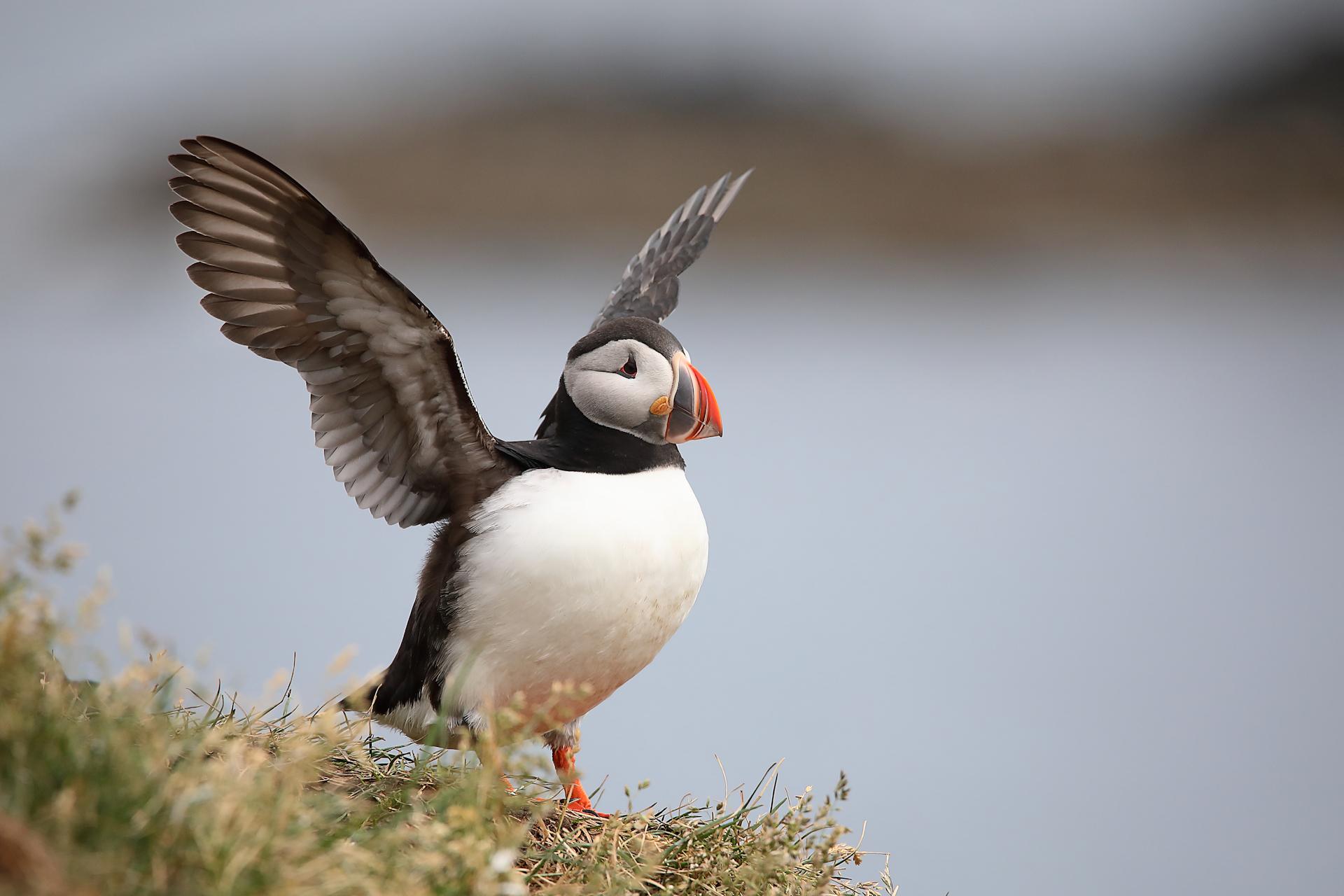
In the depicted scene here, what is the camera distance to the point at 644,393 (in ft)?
9.78

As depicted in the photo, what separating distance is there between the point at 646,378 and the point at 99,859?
1.83 meters

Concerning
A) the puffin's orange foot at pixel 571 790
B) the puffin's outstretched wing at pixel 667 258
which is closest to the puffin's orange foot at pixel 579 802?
the puffin's orange foot at pixel 571 790

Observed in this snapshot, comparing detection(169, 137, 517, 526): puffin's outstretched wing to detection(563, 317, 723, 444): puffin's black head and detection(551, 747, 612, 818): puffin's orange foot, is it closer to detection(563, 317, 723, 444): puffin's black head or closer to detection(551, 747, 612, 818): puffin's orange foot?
detection(563, 317, 723, 444): puffin's black head

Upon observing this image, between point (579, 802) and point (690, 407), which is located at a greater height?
point (690, 407)

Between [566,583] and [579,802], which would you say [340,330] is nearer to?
[566,583]

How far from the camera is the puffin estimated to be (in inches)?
A: 109

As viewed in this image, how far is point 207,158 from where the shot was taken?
2.66 meters

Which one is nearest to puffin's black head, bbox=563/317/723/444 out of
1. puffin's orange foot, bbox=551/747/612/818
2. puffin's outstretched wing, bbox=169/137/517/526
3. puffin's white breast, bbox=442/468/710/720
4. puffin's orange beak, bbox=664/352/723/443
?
puffin's orange beak, bbox=664/352/723/443

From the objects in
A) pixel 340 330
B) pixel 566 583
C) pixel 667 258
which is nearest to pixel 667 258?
pixel 667 258

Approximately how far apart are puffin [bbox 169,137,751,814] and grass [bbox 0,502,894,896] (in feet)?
1.09

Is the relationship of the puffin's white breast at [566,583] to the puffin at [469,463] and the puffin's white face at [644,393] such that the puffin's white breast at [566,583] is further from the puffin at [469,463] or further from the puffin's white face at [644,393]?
the puffin's white face at [644,393]

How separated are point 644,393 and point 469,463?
0.48 m

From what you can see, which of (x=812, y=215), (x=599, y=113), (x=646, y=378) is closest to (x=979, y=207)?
(x=812, y=215)

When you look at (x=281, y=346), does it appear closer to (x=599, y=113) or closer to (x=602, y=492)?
(x=602, y=492)
